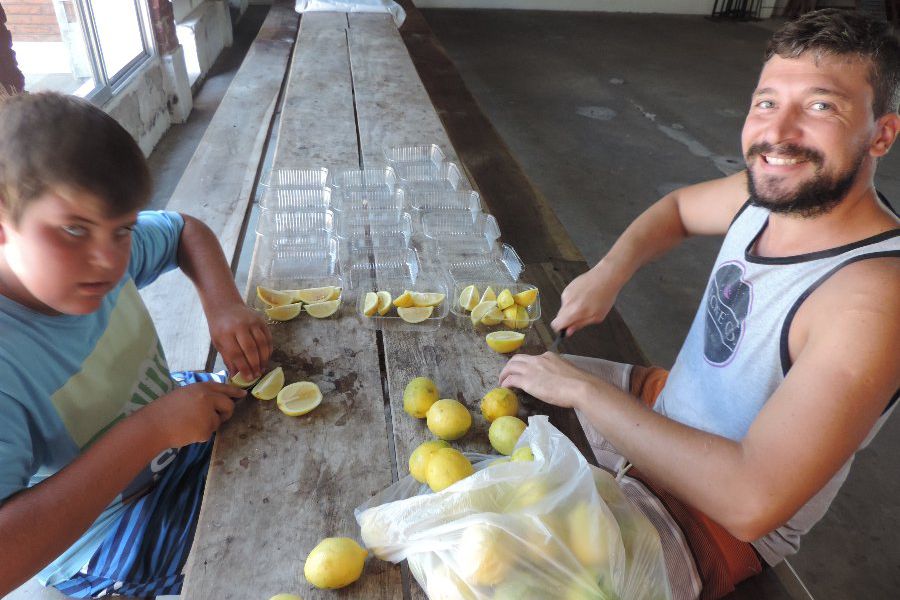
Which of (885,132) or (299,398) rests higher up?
(885,132)

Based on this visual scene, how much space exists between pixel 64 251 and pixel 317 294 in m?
0.68

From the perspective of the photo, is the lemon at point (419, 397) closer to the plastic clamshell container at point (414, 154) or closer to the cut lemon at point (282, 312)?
the cut lemon at point (282, 312)

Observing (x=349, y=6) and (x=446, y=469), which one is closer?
(x=446, y=469)

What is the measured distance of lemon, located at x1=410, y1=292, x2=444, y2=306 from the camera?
1.65 meters

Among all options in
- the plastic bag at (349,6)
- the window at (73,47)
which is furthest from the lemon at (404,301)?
the plastic bag at (349,6)

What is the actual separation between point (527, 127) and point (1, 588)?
602 centimetres

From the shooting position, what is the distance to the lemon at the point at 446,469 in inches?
41.9

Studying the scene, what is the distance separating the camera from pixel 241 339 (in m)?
1.44

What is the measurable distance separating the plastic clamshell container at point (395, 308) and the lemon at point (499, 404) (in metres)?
0.33

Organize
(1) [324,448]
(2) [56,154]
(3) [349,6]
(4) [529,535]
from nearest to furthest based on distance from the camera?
(4) [529,535] < (2) [56,154] < (1) [324,448] < (3) [349,6]

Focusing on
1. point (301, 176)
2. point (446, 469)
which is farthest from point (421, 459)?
point (301, 176)

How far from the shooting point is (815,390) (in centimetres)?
111

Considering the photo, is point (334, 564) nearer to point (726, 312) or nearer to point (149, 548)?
point (149, 548)

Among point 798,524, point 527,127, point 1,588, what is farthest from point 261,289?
point 527,127
